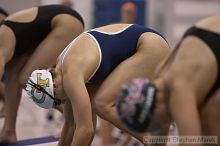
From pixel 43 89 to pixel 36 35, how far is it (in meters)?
0.84

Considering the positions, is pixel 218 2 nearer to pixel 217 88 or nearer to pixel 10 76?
pixel 10 76

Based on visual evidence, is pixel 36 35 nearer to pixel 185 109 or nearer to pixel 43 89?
pixel 43 89

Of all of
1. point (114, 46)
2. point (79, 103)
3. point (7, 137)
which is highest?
point (114, 46)

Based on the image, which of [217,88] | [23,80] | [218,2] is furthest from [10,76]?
[218,2]

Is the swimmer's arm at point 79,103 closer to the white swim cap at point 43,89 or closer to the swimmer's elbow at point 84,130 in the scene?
the swimmer's elbow at point 84,130

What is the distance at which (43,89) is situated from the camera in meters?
2.60

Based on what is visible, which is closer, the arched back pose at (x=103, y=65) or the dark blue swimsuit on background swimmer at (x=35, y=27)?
the arched back pose at (x=103, y=65)

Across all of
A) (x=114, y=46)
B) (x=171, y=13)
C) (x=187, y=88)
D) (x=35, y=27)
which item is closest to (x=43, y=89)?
(x=114, y=46)

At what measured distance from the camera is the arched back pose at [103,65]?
2.46m

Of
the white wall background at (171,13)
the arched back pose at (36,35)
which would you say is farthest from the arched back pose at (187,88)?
the white wall background at (171,13)

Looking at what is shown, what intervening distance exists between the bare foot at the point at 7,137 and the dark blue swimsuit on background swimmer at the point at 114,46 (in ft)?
3.91

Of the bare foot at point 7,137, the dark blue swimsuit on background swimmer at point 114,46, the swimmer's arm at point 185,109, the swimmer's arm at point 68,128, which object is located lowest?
the bare foot at point 7,137

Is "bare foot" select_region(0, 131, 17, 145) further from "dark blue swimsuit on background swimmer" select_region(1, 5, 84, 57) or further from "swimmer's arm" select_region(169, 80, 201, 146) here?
"swimmer's arm" select_region(169, 80, 201, 146)

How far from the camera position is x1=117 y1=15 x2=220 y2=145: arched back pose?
5.75 ft
